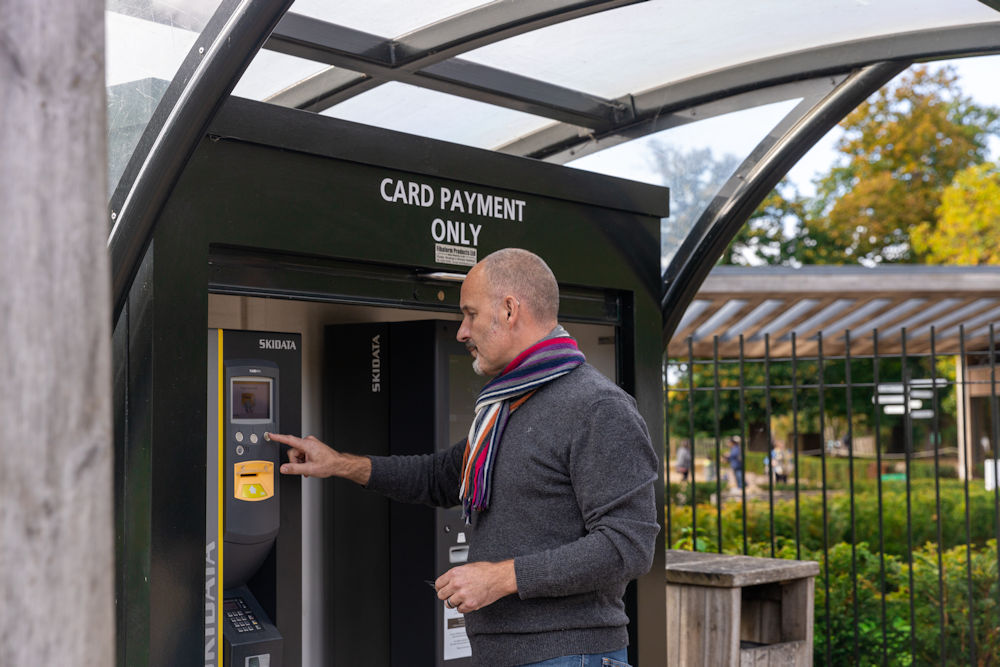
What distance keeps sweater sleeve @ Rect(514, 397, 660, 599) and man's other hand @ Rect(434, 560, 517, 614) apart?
1.1 inches

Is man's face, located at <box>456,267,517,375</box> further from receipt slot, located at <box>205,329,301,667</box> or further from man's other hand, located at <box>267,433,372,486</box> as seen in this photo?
receipt slot, located at <box>205,329,301,667</box>

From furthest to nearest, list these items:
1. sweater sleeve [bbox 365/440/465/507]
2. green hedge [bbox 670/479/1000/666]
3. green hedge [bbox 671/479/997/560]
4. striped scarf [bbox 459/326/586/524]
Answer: green hedge [bbox 671/479/997/560] → green hedge [bbox 670/479/1000/666] → sweater sleeve [bbox 365/440/465/507] → striped scarf [bbox 459/326/586/524]

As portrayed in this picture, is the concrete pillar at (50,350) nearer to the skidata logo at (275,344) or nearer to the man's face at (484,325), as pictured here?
the man's face at (484,325)

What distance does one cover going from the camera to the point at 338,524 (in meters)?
4.16

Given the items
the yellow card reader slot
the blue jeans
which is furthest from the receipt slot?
the blue jeans

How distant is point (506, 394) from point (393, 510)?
1.52m

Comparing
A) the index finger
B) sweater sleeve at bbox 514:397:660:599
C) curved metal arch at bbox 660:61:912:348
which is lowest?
sweater sleeve at bbox 514:397:660:599

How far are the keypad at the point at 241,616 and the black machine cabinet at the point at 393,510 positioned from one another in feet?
2.44

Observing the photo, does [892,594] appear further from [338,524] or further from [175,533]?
[175,533]

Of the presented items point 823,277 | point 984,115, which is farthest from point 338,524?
point 984,115

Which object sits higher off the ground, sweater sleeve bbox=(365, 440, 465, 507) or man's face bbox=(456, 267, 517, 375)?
man's face bbox=(456, 267, 517, 375)

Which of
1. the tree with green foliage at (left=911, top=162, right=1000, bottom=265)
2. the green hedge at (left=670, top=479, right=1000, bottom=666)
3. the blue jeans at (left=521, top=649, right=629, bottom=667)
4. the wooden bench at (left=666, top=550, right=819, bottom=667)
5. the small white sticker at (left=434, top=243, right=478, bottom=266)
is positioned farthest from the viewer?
the tree with green foliage at (left=911, top=162, right=1000, bottom=265)

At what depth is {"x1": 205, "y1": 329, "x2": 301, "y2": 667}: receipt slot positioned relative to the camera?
3.22m

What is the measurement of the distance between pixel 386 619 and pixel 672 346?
7.82 m
